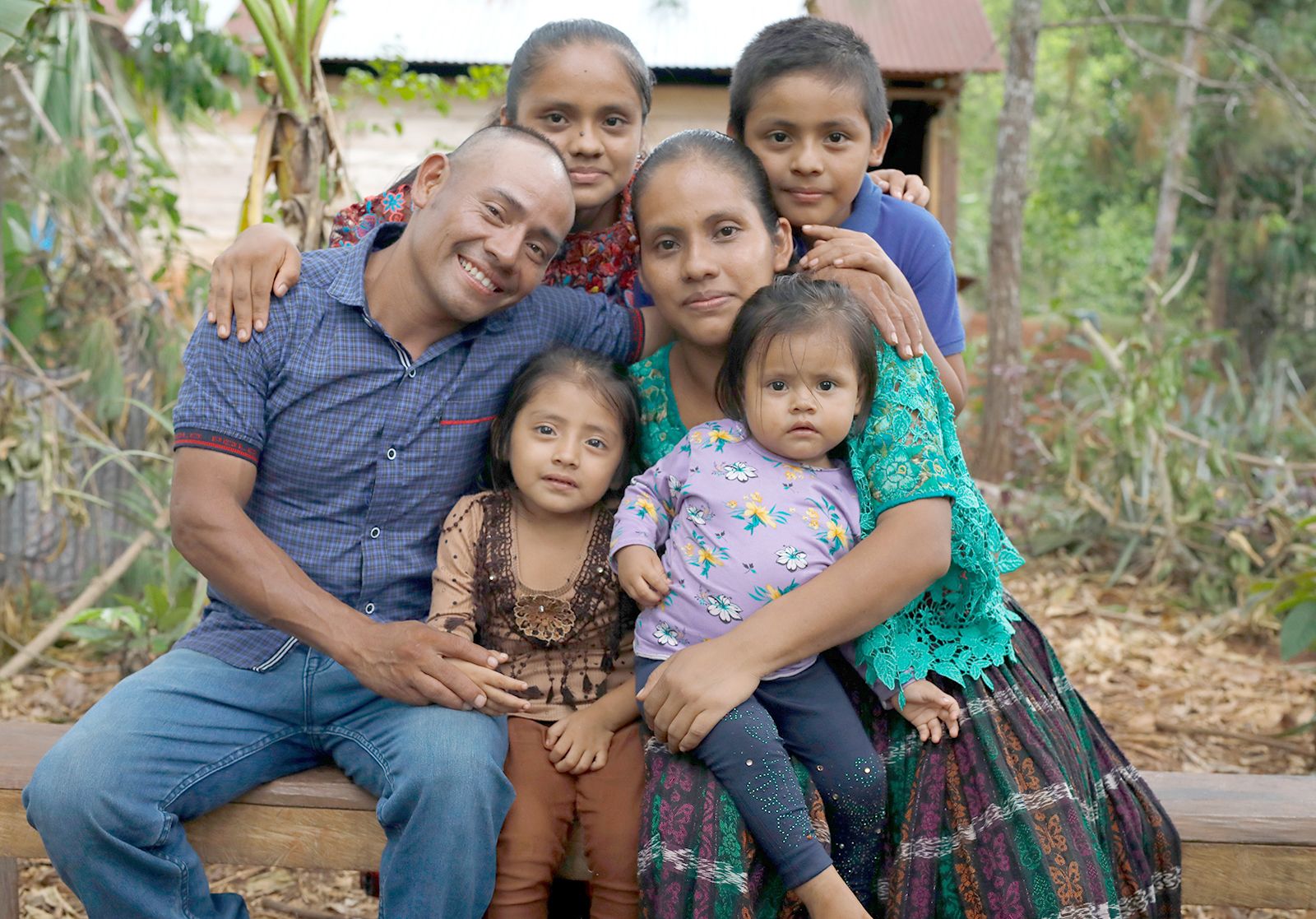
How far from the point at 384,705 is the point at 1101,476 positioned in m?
4.41

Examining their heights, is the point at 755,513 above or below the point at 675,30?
below

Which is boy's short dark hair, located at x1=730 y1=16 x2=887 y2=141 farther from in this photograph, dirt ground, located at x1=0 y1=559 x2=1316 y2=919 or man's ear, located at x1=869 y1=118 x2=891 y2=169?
dirt ground, located at x1=0 y1=559 x2=1316 y2=919

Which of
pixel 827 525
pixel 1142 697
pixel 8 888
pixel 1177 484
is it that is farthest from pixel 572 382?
pixel 1177 484

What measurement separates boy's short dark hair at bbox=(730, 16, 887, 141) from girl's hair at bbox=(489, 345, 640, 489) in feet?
2.15

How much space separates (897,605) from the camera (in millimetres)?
2020

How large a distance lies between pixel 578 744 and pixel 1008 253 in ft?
18.4

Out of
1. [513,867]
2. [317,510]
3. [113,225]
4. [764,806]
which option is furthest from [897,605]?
[113,225]

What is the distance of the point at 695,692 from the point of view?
1.93 m

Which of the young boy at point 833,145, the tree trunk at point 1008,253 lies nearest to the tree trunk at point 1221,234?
the tree trunk at point 1008,253

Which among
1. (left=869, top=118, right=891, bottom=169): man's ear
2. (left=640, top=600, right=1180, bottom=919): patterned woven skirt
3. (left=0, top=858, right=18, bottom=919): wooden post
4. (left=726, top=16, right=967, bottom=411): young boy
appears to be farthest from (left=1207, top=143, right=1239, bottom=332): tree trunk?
(left=0, top=858, right=18, bottom=919): wooden post

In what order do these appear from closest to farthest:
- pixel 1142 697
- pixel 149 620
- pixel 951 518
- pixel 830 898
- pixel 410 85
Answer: pixel 830 898
pixel 951 518
pixel 149 620
pixel 1142 697
pixel 410 85

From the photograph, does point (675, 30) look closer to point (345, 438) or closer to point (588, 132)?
point (588, 132)

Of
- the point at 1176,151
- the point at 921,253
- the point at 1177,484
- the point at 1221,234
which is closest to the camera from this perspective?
the point at 921,253

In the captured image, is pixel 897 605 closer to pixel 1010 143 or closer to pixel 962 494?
pixel 962 494
